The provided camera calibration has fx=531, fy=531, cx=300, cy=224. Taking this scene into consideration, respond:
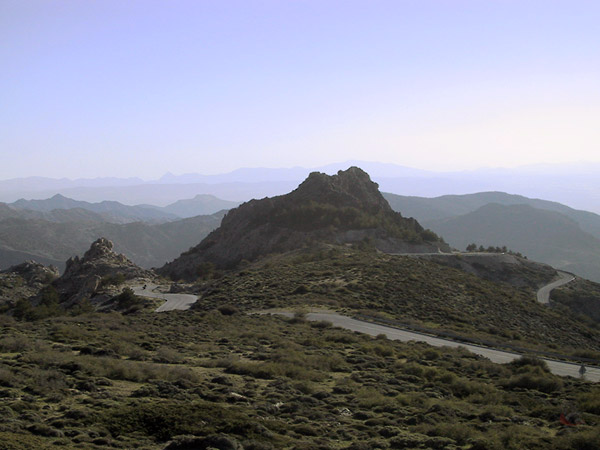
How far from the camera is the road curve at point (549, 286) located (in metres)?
64.2

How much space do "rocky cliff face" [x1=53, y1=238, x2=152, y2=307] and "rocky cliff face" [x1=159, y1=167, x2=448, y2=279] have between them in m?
A: 10.8

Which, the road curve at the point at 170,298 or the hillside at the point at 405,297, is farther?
the road curve at the point at 170,298

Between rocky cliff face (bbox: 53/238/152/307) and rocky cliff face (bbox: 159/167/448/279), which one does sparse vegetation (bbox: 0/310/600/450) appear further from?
rocky cliff face (bbox: 159/167/448/279)

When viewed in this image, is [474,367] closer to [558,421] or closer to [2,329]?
[558,421]

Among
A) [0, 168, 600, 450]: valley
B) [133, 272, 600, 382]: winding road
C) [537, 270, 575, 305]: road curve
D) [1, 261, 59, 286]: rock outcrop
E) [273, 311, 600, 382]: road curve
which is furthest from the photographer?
[1, 261, 59, 286]: rock outcrop

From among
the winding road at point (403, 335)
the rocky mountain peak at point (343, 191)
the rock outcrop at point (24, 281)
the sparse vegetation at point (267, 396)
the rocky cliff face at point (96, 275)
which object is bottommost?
the rock outcrop at point (24, 281)

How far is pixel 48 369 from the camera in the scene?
16.0 meters

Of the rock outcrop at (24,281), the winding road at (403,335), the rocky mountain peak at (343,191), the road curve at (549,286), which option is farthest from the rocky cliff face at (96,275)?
the road curve at (549,286)

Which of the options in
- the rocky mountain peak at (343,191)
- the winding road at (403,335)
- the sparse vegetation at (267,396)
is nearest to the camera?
the sparse vegetation at (267,396)

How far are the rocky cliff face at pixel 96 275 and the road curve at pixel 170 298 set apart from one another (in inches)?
124

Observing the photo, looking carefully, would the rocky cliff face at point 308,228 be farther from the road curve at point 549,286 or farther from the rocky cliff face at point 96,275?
the road curve at point 549,286

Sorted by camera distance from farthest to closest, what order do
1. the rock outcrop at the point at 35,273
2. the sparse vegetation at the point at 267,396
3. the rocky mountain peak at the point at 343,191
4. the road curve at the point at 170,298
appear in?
1. the rocky mountain peak at the point at 343,191
2. the rock outcrop at the point at 35,273
3. the road curve at the point at 170,298
4. the sparse vegetation at the point at 267,396

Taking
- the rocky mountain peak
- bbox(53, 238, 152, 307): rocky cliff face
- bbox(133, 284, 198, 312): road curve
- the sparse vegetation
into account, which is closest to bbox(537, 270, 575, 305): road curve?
the rocky mountain peak

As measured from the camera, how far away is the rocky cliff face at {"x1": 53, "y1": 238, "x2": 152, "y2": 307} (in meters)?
55.5
